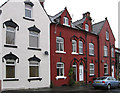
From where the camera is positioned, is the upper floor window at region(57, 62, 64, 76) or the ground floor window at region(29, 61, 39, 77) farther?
the upper floor window at region(57, 62, 64, 76)

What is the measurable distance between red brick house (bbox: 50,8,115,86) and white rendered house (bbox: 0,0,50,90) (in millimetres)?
1199

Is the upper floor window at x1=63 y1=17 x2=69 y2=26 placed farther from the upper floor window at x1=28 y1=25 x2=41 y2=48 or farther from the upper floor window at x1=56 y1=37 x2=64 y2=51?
the upper floor window at x1=28 y1=25 x2=41 y2=48

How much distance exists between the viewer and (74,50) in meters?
22.9

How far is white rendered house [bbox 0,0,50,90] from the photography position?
52.1ft

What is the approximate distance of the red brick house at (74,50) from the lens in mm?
20109

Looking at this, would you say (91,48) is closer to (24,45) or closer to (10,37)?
(24,45)

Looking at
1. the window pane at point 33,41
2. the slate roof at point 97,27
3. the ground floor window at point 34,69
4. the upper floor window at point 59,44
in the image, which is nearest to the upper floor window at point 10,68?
the ground floor window at point 34,69

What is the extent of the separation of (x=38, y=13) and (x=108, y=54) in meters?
15.7

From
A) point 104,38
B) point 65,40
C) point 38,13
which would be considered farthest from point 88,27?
point 38,13

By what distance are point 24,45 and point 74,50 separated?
26.4 feet

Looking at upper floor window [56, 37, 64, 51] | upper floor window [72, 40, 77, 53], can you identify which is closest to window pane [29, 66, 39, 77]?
upper floor window [56, 37, 64, 51]

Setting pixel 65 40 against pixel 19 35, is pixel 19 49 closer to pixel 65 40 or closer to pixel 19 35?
pixel 19 35

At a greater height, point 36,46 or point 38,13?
point 38,13

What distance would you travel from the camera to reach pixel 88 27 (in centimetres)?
2573
